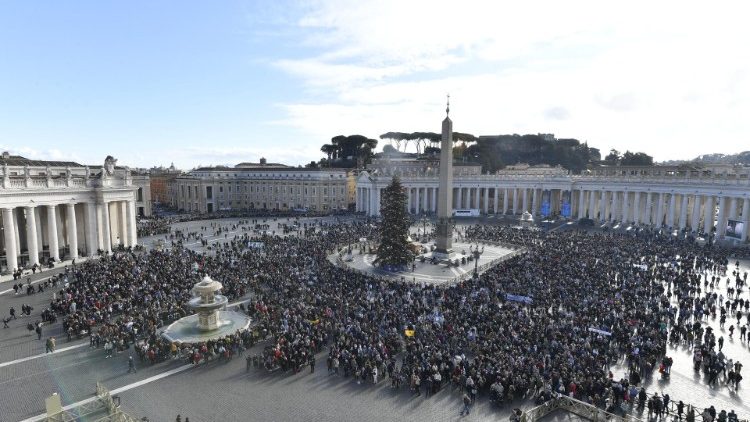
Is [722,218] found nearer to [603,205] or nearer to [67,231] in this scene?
[603,205]

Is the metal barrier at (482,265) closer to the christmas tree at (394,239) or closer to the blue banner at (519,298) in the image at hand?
the christmas tree at (394,239)

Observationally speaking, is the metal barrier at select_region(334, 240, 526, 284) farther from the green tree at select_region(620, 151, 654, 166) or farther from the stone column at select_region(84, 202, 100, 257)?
the green tree at select_region(620, 151, 654, 166)

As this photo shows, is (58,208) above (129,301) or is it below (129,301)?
above

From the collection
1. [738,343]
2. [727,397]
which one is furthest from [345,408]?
[738,343]

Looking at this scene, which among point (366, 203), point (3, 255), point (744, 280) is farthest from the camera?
point (366, 203)

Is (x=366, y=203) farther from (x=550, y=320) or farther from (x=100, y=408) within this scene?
(x=100, y=408)
